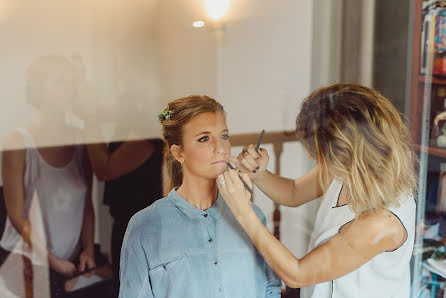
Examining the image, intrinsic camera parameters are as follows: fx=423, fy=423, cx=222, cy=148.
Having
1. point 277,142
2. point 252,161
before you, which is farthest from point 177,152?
point 277,142

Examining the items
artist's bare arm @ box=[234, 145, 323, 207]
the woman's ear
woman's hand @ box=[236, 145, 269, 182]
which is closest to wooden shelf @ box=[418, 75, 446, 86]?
artist's bare arm @ box=[234, 145, 323, 207]

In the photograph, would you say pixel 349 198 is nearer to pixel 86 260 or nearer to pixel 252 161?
pixel 252 161

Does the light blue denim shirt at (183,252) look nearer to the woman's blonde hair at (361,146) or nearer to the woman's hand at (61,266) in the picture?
the woman's hand at (61,266)

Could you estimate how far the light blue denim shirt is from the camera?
80 centimetres

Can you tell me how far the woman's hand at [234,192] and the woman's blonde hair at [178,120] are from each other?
86 millimetres

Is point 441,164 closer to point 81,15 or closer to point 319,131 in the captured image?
point 319,131

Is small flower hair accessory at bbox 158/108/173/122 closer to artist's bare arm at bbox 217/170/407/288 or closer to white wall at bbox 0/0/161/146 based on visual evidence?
white wall at bbox 0/0/161/146

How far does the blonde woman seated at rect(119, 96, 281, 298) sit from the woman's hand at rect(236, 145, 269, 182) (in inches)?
2.0

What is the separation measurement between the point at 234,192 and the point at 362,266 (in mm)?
361

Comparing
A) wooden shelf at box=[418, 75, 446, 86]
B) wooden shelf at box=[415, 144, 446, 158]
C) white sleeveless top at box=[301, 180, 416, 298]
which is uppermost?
wooden shelf at box=[418, 75, 446, 86]

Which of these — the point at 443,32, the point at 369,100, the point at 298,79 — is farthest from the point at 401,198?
the point at 443,32

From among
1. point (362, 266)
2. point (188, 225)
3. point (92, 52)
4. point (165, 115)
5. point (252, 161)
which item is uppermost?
point (92, 52)

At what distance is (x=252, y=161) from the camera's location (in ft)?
2.95

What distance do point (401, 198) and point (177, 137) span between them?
0.54 metres
